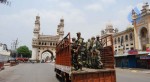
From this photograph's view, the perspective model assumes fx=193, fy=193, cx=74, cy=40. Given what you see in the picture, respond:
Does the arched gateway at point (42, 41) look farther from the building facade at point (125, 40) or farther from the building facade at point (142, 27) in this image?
the building facade at point (142, 27)

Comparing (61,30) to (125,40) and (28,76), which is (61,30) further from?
(28,76)

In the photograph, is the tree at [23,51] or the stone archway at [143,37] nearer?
the stone archway at [143,37]

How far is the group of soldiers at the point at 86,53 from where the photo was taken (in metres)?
8.86

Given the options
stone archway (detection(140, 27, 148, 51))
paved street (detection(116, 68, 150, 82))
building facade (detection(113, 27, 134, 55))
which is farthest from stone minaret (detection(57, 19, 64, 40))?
paved street (detection(116, 68, 150, 82))

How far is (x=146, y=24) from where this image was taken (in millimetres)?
40094

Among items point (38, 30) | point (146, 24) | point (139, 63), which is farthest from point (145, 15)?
point (38, 30)

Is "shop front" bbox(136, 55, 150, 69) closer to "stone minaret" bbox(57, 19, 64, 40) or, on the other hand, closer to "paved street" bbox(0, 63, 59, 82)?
"paved street" bbox(0, 63, 59, 82)

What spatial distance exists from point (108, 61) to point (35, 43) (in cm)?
9589

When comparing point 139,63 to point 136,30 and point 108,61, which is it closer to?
point 136,30

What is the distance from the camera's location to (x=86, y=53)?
995 cm

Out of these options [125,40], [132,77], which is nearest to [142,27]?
[125,40]

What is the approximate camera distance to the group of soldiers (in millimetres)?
8859

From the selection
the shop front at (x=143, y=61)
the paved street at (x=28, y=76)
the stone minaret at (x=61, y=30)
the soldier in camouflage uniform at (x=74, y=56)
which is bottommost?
the paved street at (x=28, y=76)

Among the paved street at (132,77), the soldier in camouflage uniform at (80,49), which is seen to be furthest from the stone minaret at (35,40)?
the soldier in camouflage uniform at (80,49)
